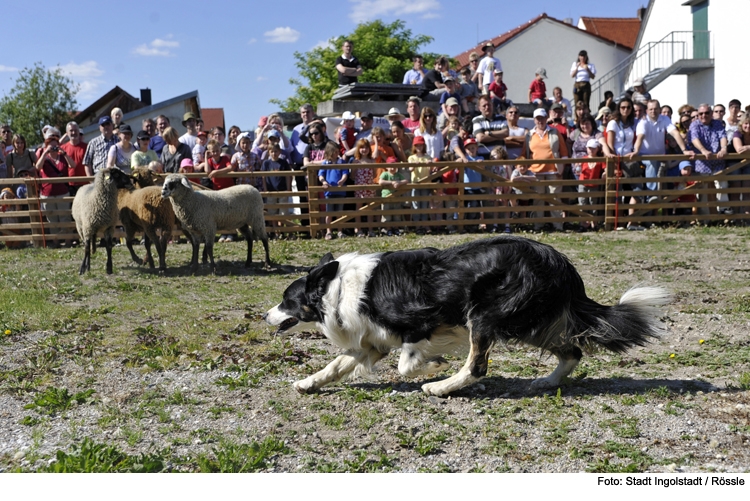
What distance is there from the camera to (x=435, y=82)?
687 inches

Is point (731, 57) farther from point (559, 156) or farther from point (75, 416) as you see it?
point (75, 416)

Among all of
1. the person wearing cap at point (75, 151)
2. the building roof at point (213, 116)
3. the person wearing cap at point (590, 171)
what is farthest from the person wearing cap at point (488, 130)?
the building roof at point (213, 116)

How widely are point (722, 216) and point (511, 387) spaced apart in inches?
416

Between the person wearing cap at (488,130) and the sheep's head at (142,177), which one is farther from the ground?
the person wearing cap at (488,130)

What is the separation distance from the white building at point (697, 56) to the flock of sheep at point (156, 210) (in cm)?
2049

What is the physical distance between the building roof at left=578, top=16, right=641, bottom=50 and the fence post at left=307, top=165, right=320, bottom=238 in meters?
38.7

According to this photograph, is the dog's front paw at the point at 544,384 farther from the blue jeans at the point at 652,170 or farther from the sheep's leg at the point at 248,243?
the blue jeans at the point at 652,170

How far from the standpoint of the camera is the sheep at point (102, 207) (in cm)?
1005

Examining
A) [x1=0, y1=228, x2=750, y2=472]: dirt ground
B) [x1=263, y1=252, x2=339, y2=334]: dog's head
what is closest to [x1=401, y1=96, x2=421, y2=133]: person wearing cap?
[x1=0, y1=228, x2=750, y2=472]: dirt ground

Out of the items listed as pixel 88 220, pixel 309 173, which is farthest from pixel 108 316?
pixel 309 173

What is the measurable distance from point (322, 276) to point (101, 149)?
33.1 feet

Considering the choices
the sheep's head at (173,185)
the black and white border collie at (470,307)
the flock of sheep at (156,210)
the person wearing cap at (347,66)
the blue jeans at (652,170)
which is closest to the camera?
the black and white border collie at (470,307)

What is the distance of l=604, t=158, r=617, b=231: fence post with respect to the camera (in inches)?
523

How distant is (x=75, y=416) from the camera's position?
4.34 m
